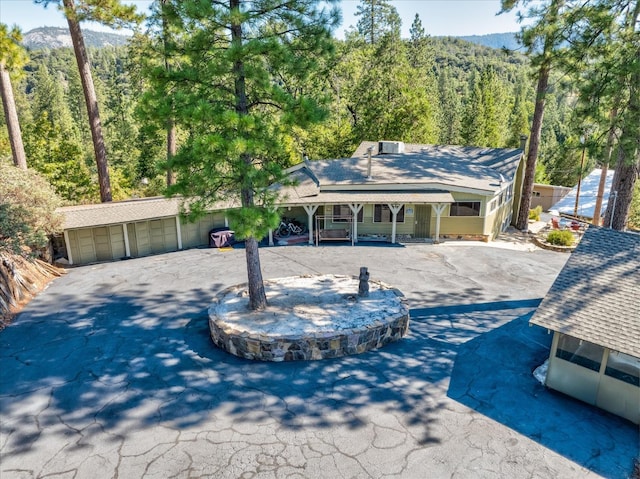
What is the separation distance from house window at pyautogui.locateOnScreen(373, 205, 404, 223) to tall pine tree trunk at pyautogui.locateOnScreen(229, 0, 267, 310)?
32.4 feet

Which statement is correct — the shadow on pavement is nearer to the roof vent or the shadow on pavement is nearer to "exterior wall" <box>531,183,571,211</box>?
the roof vent

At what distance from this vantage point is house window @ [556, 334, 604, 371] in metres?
7.63

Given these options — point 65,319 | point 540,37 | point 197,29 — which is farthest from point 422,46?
point 65,319

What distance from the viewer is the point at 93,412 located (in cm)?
746

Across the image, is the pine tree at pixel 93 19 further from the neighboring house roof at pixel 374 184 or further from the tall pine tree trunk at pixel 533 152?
the tall pine tree trunk at pixel 533 152

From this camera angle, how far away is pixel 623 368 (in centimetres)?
735

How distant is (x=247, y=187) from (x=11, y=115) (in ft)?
43.5

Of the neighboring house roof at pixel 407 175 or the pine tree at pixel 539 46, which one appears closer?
the pine tree at pixel 539 46

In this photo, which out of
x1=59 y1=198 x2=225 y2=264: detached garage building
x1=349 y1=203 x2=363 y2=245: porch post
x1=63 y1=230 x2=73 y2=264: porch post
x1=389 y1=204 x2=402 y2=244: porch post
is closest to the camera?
x1=63 y1=230 x2=73 y2=264: porch post

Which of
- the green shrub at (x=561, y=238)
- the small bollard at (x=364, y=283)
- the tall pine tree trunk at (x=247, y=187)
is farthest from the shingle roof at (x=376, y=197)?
the tall pine tree trunk at (x=247, y=187)

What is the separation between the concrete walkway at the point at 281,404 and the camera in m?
6.33

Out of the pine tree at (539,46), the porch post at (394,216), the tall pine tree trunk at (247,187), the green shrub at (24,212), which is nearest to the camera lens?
the tall pine tree trunk at (247,187)

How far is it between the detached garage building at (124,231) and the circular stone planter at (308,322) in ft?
21.9

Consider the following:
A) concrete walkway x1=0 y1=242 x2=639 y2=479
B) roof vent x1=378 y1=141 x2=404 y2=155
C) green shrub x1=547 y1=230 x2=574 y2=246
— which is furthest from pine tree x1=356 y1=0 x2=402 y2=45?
concrete walkway x1=0 y1=242 x2=639 y2=479
